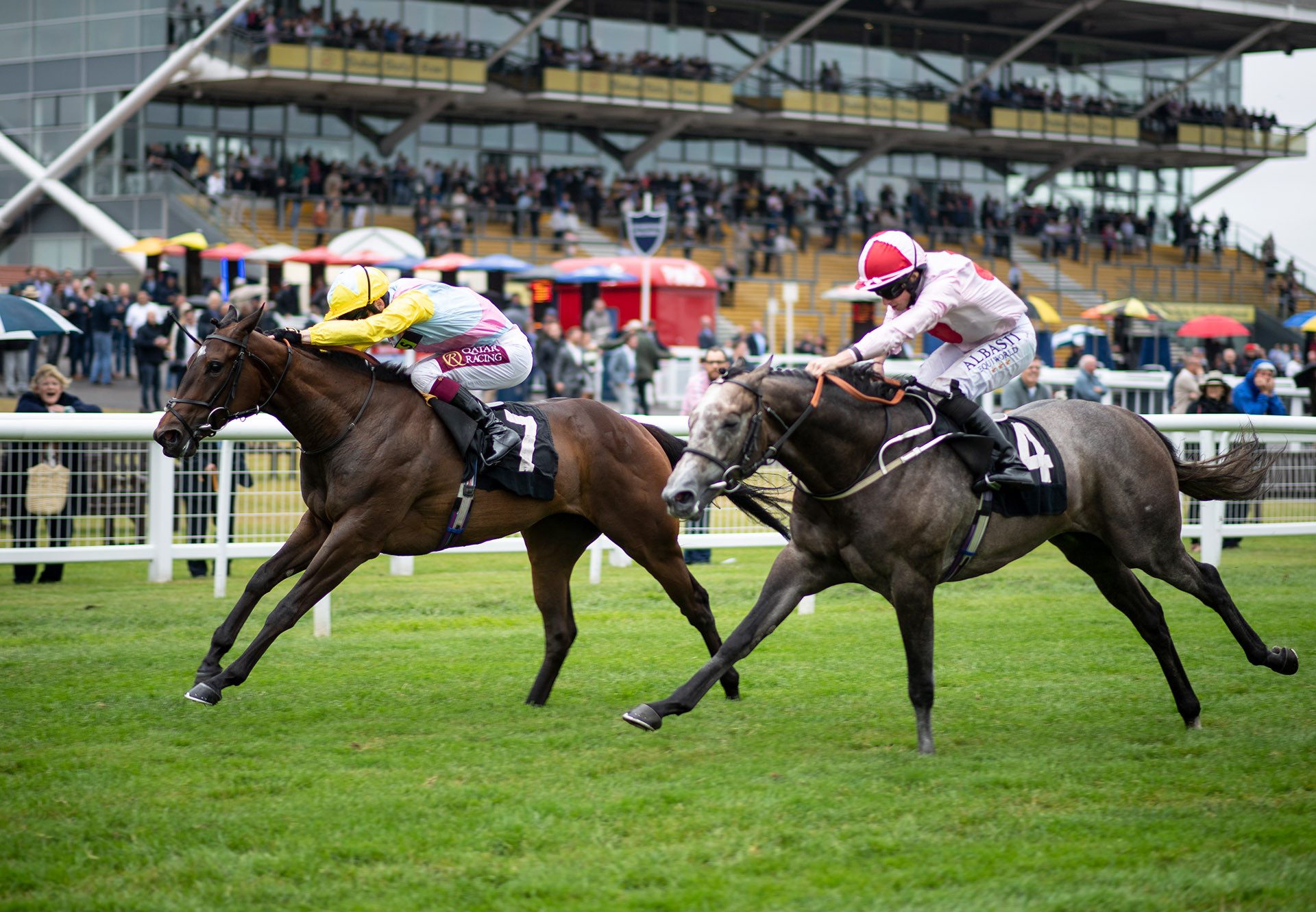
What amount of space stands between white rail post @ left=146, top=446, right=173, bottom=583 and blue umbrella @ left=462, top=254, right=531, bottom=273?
15604 millimetres

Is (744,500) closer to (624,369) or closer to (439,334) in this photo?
(439,334)

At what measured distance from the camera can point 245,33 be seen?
1282 inches

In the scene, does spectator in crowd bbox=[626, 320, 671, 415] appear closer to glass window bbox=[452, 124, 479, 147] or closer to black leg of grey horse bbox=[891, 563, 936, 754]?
black leg of grey horse bbox=[891, 563, 936, 754]

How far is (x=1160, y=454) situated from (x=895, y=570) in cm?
165

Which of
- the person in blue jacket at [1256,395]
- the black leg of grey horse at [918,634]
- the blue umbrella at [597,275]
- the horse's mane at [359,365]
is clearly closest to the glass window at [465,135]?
the blue umbrella at [597,275]

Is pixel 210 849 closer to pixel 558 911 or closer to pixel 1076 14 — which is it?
pixel 558 911

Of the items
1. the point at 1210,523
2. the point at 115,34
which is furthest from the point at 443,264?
the point at 1210,523

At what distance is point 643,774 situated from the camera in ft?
17.6

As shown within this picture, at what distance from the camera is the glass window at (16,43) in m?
33.1

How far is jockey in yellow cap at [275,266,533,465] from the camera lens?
6598 mm

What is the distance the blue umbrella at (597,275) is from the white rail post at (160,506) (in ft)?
54.7

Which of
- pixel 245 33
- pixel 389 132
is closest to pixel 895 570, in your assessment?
pixel 245 33

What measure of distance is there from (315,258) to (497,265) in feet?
10.7

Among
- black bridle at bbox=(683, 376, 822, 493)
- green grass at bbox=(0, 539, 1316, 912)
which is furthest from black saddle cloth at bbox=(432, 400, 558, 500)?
black bridle at bbox=(683, 376, 822, 493)
